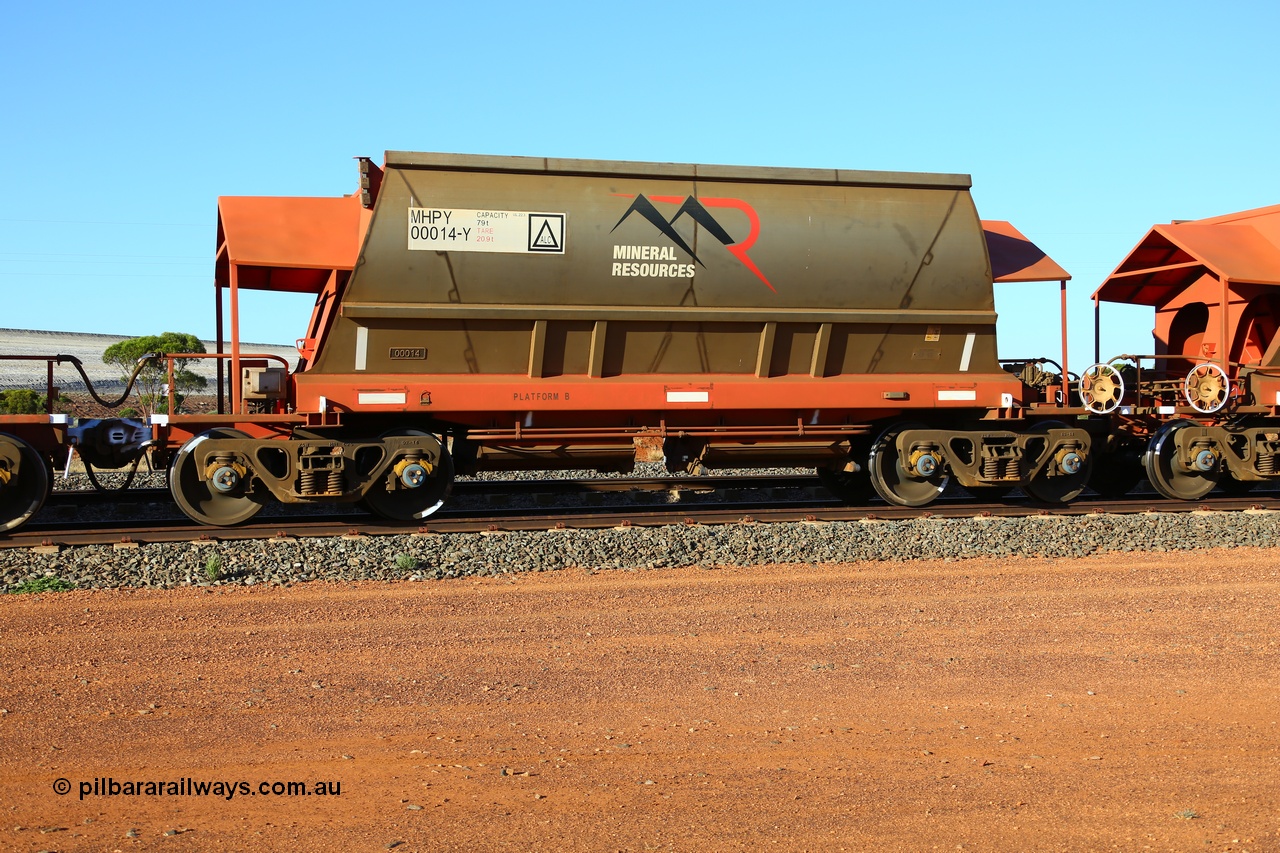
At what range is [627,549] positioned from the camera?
1040 cm

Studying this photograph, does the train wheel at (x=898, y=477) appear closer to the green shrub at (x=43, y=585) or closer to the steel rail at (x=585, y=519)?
the steel rail at (x=585, y=519)

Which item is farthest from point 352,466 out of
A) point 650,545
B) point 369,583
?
point 650,545

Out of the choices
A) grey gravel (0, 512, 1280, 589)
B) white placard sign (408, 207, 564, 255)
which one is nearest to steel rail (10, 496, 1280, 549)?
grey gravel (0, 512, 1280, 589)

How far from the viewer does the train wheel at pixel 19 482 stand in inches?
419

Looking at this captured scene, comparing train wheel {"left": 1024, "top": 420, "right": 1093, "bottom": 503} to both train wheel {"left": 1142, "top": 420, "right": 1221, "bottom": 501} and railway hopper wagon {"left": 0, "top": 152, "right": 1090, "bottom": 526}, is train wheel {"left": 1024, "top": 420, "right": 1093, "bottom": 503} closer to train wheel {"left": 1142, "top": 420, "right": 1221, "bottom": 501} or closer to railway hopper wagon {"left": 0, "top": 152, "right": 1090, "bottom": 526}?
railway hopper wagon {"left": 0, "top": 152, "right": 1090, "bottom": 526}

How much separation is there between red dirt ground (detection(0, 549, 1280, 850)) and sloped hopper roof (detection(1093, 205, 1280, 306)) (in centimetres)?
674

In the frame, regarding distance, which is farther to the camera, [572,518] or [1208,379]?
[1208,379]

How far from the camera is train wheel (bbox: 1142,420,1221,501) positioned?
1377 cm

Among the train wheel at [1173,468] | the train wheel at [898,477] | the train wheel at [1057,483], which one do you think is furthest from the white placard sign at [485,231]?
the train wheel at [1173,468]

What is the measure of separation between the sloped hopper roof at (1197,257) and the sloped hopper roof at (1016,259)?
2356 millimetres

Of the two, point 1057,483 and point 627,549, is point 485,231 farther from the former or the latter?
point 1057,483

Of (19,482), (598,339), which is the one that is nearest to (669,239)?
(598,339)

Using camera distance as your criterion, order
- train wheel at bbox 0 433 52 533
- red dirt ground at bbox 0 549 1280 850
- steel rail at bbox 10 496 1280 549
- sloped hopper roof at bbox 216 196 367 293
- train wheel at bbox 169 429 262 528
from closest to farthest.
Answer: red dirt ground at bbox 0 549 1280 850 → steel rail at bbox 10 496 1280 549 → train wheel at bbox 0 433 52 533 → train wheel at bbox 169 429 262 528 → sloped hopper roof at bbox 216 196 367 293

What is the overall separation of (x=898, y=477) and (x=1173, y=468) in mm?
3774
